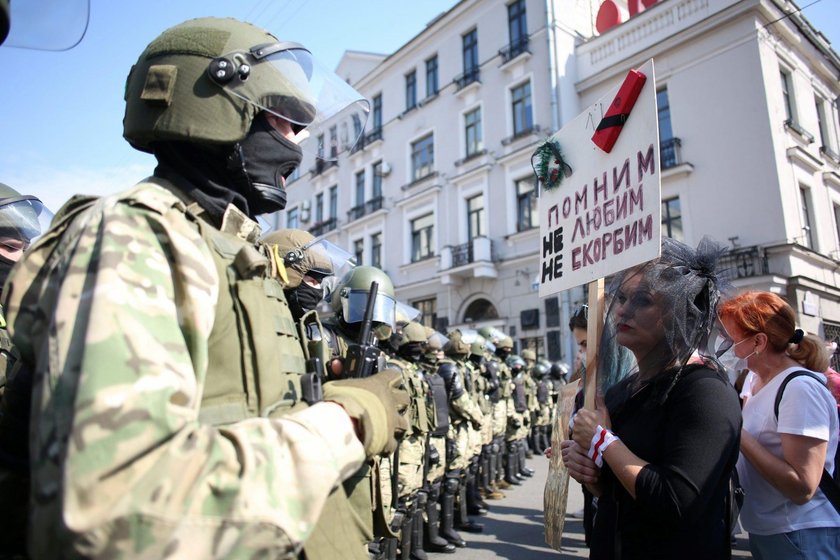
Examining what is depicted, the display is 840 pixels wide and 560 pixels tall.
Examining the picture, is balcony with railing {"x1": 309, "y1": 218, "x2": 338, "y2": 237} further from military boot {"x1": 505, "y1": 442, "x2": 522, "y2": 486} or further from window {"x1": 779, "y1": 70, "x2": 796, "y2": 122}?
window {"x1": 779, "y1": 70, "x2": 796, "y2": 122}

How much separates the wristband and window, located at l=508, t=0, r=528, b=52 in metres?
15.8

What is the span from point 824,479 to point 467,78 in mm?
16898

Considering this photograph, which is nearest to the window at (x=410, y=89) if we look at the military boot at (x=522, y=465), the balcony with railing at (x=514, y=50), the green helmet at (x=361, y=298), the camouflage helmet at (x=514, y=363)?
the balcony with railing at (x=514, y=50)

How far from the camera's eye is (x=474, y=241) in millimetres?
15750

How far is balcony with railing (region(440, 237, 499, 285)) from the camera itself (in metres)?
15.6

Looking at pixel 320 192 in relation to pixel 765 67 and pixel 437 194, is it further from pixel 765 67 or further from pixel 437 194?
pixel 765 67

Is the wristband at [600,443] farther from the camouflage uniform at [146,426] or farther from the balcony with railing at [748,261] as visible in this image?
the balcony with railing at [748,261]

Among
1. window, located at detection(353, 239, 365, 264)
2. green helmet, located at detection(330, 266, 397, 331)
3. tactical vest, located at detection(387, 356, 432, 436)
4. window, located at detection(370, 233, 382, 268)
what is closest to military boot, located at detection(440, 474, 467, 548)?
tactical vest, located at detection(387, 356, 432, 436)

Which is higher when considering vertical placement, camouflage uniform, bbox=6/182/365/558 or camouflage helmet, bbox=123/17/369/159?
camouflage helmet, bbox=123/17/369/159

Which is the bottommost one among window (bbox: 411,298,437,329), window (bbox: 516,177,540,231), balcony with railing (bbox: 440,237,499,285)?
window (bbox: 411,298,437,329)

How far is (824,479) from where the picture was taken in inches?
87.6

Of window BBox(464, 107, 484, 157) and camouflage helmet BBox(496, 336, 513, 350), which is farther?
window BBox(464, 107, 484, 157)

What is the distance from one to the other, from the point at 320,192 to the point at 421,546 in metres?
21.4

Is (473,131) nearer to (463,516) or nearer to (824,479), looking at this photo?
(463,516)
